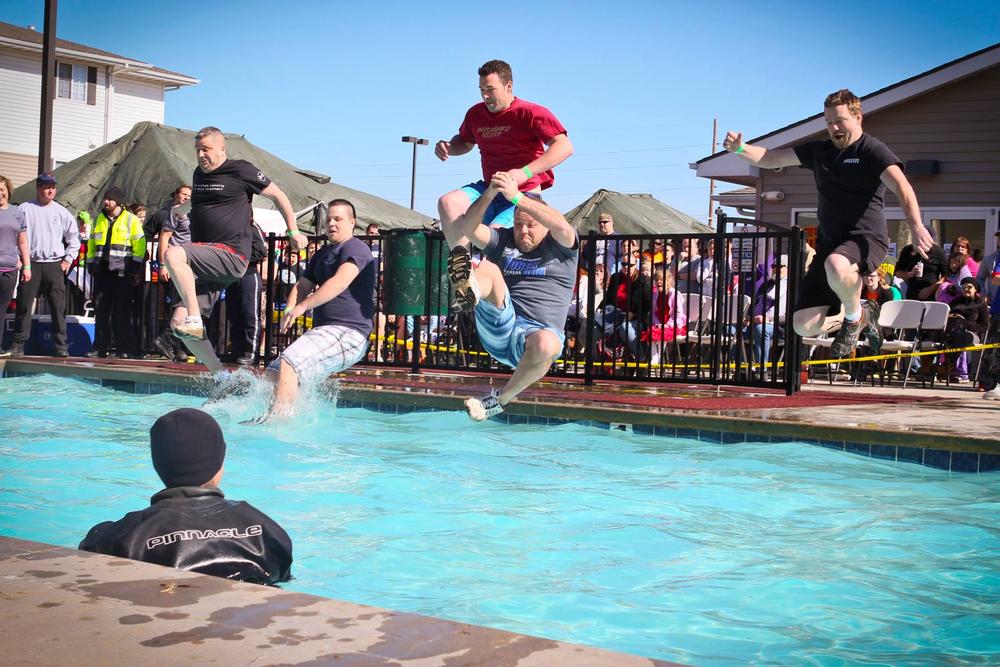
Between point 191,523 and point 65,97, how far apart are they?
3771 centimetres

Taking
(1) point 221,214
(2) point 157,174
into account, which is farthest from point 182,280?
(2) point 157,174

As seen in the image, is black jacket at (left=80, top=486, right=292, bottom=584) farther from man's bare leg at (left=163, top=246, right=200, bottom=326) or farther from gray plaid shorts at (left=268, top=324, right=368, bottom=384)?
man's bare leg at (left=163, top=246, right=200, bottom=326)

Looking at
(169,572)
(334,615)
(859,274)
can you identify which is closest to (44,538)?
(169,572)

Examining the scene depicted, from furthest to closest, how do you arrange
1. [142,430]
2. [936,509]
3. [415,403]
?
[415,403], [142,430], [936,509]

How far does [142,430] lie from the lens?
8.38m

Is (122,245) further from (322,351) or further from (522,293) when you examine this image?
(522,293)

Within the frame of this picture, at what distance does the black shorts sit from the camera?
698 centimetres

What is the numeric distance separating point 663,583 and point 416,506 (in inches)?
73.9

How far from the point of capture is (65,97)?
37.1 meters

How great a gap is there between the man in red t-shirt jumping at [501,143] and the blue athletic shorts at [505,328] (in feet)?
1.15

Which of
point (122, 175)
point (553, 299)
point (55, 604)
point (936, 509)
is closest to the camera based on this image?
point (55, 604)

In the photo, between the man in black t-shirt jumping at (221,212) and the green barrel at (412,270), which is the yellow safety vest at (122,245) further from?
the man in black t-shirt jumping at (221,212)

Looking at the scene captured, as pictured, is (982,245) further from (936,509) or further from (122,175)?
(122,175)

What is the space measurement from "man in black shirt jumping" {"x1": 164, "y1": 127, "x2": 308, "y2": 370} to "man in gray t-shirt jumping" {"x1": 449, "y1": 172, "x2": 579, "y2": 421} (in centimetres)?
203
